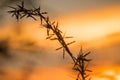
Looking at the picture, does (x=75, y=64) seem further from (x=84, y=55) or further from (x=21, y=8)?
(x=21, y=8)

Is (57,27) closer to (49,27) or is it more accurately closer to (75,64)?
(49,27)

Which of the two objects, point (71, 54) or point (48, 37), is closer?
point (71, 54)

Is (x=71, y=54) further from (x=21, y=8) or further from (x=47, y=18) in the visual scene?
(x=21, y=8)

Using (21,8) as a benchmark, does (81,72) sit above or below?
below

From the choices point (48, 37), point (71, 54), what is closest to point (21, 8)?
point (48, 37)

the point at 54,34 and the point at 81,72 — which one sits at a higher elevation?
the point at 54,34

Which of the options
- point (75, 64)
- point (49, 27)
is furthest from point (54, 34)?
point (75, 64)

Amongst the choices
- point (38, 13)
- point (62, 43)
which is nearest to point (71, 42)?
point (62, 43)

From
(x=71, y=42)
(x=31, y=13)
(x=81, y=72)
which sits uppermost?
(x=31, y=13)
